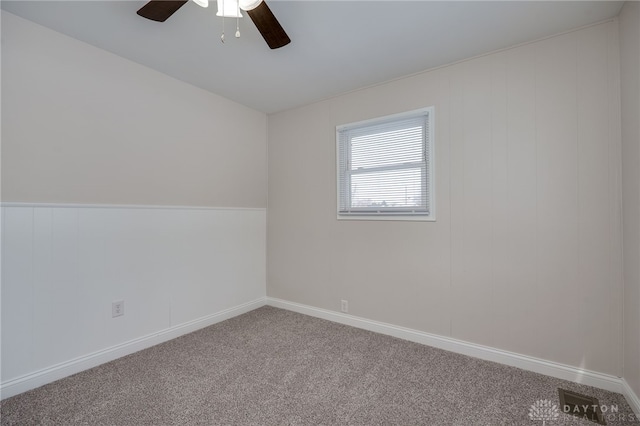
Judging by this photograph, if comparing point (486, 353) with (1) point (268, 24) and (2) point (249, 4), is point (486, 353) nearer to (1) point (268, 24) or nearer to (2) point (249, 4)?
(1) point (268, 24)

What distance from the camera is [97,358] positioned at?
2.24 m

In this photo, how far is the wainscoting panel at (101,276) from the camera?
1914 mm

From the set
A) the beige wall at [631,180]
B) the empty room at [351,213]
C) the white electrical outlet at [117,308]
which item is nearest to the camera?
the beige wall at [631,180]

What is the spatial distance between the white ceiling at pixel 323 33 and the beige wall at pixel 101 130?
0.56 feet

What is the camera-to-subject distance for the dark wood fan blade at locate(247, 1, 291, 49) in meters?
1.55

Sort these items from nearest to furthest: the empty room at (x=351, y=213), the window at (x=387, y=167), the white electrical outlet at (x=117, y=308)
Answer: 1. the empty room at (x=351, y=213)
2. the white electrical outlet at (x=117, y=308)
3. the window at (x=387, y=167)

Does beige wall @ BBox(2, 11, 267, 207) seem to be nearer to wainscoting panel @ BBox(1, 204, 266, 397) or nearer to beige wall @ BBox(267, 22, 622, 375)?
wainscoting panel @ BBox(1, 204, 266, 397)

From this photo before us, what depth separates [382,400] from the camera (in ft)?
6.07

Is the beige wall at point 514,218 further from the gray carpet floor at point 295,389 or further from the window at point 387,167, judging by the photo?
the gray carpet floor at point 295,389

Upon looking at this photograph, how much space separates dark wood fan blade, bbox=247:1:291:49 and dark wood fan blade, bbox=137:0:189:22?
36 cm

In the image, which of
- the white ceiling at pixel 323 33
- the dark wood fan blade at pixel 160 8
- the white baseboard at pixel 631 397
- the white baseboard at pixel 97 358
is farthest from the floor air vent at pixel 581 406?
the dark wood fan blade at pixel 160 8

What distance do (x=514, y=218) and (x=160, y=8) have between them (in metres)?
2.70

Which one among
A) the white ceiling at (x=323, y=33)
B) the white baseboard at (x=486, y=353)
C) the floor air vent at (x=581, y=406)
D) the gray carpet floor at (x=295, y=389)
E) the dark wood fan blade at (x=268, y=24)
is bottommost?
the floor air vent at (x=581, y=406)

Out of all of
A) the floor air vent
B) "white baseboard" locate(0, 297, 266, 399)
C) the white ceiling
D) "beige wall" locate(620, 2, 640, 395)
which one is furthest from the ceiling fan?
the floor air vent
